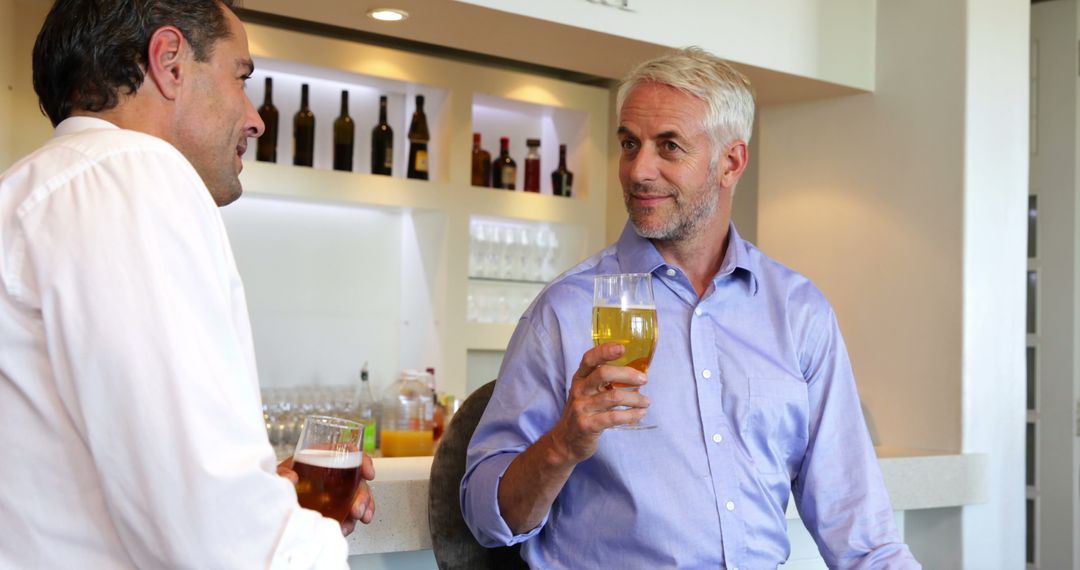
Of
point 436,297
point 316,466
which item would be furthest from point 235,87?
point 436,297

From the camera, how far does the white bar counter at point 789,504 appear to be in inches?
75.4

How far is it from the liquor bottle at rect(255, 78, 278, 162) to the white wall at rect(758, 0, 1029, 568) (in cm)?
218

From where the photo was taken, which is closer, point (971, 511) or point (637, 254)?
point (637, 254)

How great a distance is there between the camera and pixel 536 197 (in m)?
4.81

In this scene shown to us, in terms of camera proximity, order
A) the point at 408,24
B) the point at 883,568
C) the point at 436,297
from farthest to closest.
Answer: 1. the point at 436,297
2. the point at 408,24
3. the point at 883,568

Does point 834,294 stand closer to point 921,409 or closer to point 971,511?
point 921,409

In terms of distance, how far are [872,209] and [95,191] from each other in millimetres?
2935

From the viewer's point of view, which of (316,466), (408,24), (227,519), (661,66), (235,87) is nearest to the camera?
(227,519)

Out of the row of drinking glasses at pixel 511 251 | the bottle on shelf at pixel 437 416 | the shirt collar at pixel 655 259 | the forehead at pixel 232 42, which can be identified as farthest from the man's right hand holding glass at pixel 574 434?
the row of drinking glasses at pixel 511 251

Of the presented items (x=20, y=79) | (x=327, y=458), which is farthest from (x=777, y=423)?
(x=20, y=79)

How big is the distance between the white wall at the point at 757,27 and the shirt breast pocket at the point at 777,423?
134 centimetres

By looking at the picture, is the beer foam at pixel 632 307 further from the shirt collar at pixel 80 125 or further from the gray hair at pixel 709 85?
the shirt collar at pixel 80 125

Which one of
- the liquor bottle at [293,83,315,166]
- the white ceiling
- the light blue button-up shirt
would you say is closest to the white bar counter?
the light blue button-up shirt

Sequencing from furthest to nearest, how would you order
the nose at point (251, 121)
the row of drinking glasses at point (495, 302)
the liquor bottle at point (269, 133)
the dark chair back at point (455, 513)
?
the row of drinking glasses at point (495, 302)
the liquor bottle at point (269, 133)
the dark chair back at point (455, 513)
the nose at point (251, 121)
